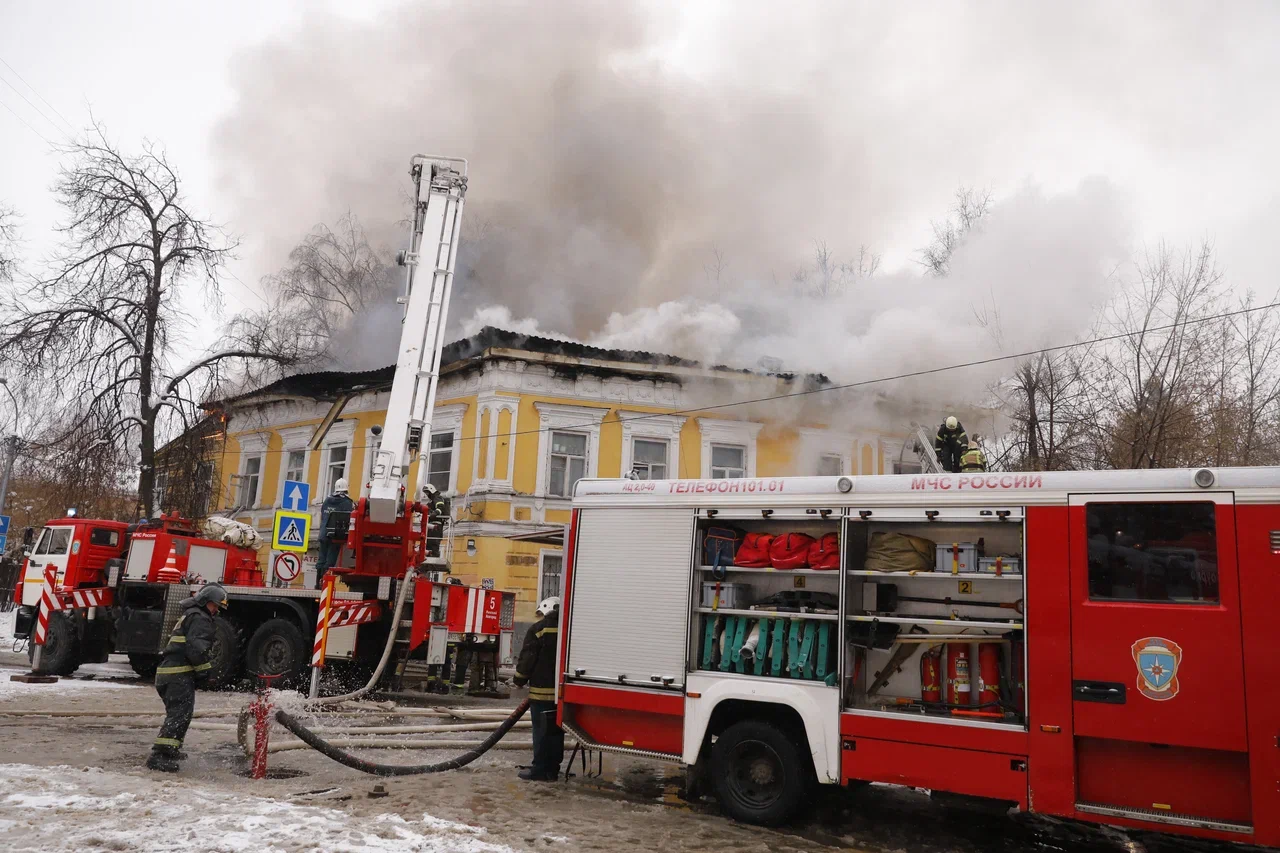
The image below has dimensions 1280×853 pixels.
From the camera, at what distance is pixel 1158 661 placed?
17.3ft

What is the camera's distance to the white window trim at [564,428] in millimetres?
20750

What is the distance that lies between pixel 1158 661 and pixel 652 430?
53.8ft

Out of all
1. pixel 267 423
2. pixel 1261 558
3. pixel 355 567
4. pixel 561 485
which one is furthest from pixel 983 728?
pixel 267 423

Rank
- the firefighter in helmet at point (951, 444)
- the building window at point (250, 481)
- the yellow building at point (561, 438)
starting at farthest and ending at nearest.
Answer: the building window at point (250, 481)
the yellow building at point (561, 438)
the firefighter in helmet at point (951, 444)

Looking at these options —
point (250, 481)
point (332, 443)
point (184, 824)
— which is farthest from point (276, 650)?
point (250, 481)

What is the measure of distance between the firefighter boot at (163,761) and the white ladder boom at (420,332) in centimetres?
509

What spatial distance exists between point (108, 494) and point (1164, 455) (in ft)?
72.6

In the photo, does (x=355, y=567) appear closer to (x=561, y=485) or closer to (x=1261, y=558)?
(x=561, y=485)

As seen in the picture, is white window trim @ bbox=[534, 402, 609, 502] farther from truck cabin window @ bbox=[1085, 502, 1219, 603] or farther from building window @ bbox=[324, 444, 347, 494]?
truck cabin window @ bbox=[1085, 502, 1219, 603]

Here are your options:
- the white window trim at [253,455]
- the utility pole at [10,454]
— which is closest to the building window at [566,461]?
the white window trim at [253,455]

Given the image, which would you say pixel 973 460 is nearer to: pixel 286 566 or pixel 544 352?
pixel 286 566

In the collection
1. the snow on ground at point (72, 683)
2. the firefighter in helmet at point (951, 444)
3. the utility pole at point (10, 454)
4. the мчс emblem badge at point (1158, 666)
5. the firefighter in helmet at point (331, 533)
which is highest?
the utility pole at point (10, 454)

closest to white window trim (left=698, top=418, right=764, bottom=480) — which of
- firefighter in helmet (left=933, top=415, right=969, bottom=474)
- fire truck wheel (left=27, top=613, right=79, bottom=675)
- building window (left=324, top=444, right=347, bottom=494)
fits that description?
building window (left=324, top=444, right=347, bottom=494)

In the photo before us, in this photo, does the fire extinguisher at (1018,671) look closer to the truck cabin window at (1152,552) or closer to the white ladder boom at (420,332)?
→ the truck cabin window at (1152,552)
